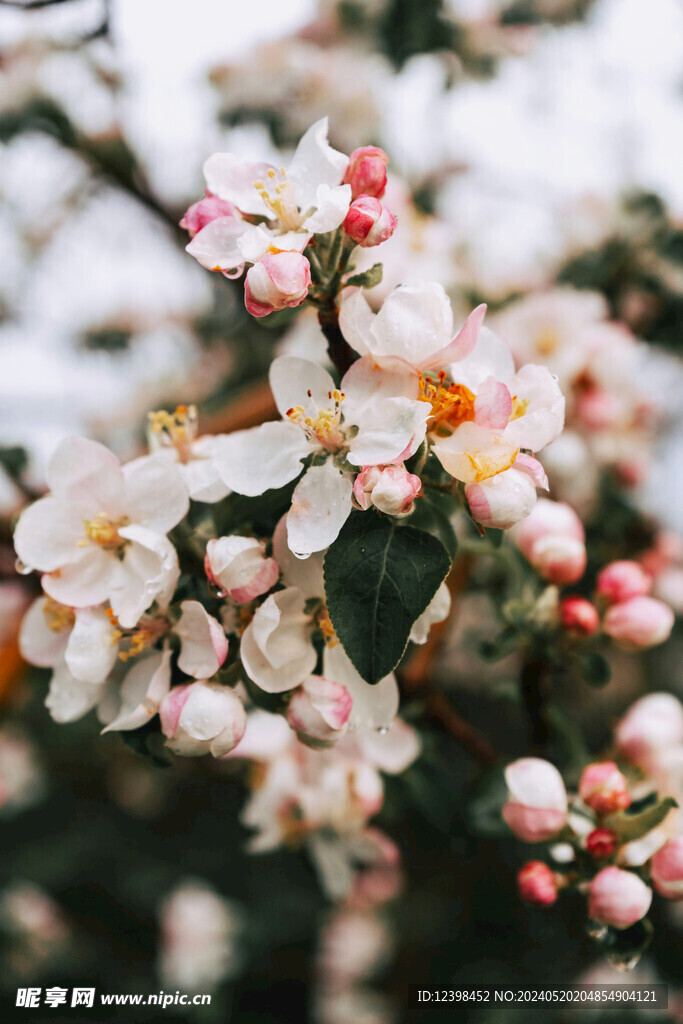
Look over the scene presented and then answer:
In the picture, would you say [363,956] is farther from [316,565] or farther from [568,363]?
[316,565]

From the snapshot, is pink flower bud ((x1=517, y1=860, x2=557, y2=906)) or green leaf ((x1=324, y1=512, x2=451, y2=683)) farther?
pink flower bud ((x1=517, y1=860, x2=557, y2=906))

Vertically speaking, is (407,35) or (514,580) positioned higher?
(407,35)

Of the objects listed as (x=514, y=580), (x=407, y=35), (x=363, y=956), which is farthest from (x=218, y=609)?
(x=363, y=956)

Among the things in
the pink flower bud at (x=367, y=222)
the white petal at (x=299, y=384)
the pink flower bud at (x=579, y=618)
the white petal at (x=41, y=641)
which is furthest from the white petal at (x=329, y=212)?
the pink flower bud at (x=579, y=618)

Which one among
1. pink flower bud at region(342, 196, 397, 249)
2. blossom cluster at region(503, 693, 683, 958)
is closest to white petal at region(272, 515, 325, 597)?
pink flower bud at region(342, 196, 397, 249)

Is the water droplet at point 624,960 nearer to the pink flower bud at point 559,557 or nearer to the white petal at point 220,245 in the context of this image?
the pink flower bud at point 559,557

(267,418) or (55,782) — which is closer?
(267,418)

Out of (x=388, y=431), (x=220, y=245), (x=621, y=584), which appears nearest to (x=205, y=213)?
(x=220, y=245)

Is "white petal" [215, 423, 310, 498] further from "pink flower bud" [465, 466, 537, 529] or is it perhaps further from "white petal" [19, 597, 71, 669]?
"white petal" [19, 597, 71, 669]
